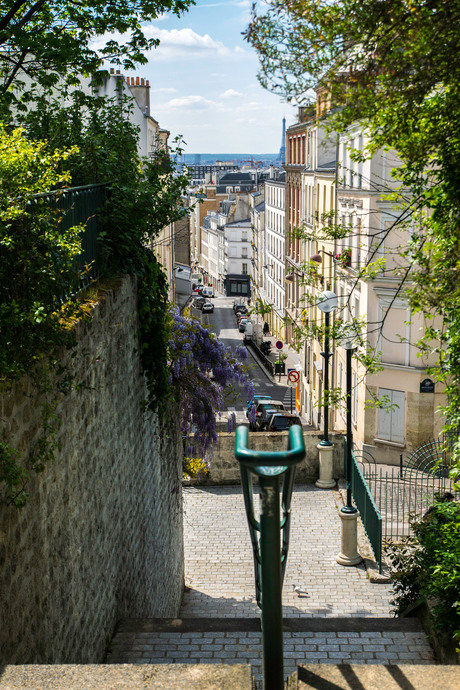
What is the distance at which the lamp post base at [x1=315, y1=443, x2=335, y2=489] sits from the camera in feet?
54.3

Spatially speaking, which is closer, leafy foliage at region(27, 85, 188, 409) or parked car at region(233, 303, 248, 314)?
leafy foliage at region(27, 85, 188, 409)

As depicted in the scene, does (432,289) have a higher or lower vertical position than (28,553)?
higher

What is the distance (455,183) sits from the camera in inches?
272

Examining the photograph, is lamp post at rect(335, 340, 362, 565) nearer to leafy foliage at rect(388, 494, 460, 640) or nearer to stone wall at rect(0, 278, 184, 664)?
stone wall at rect(0, 278, 184, 664)

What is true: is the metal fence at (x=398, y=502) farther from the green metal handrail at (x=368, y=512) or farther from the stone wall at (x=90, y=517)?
the stone wall at (x=90, y=517)

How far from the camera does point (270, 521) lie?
113 inches

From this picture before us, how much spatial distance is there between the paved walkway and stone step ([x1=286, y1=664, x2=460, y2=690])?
236 cm

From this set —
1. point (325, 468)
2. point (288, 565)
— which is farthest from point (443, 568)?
point (325, 468)

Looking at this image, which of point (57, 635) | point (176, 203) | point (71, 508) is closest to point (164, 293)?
point (176, 203)

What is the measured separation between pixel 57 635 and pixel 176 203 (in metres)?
5.68

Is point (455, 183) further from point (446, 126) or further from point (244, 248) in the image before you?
point (244, 248)

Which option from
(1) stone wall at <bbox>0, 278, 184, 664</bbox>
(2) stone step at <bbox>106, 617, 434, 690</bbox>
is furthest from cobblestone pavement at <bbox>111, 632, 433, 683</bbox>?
(1) stone wall at <bbox>0, 278, 184, 664</bbox>

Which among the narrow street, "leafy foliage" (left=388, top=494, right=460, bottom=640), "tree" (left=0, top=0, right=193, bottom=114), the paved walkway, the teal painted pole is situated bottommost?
the narrow street

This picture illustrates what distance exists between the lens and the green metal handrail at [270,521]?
2598 mm
